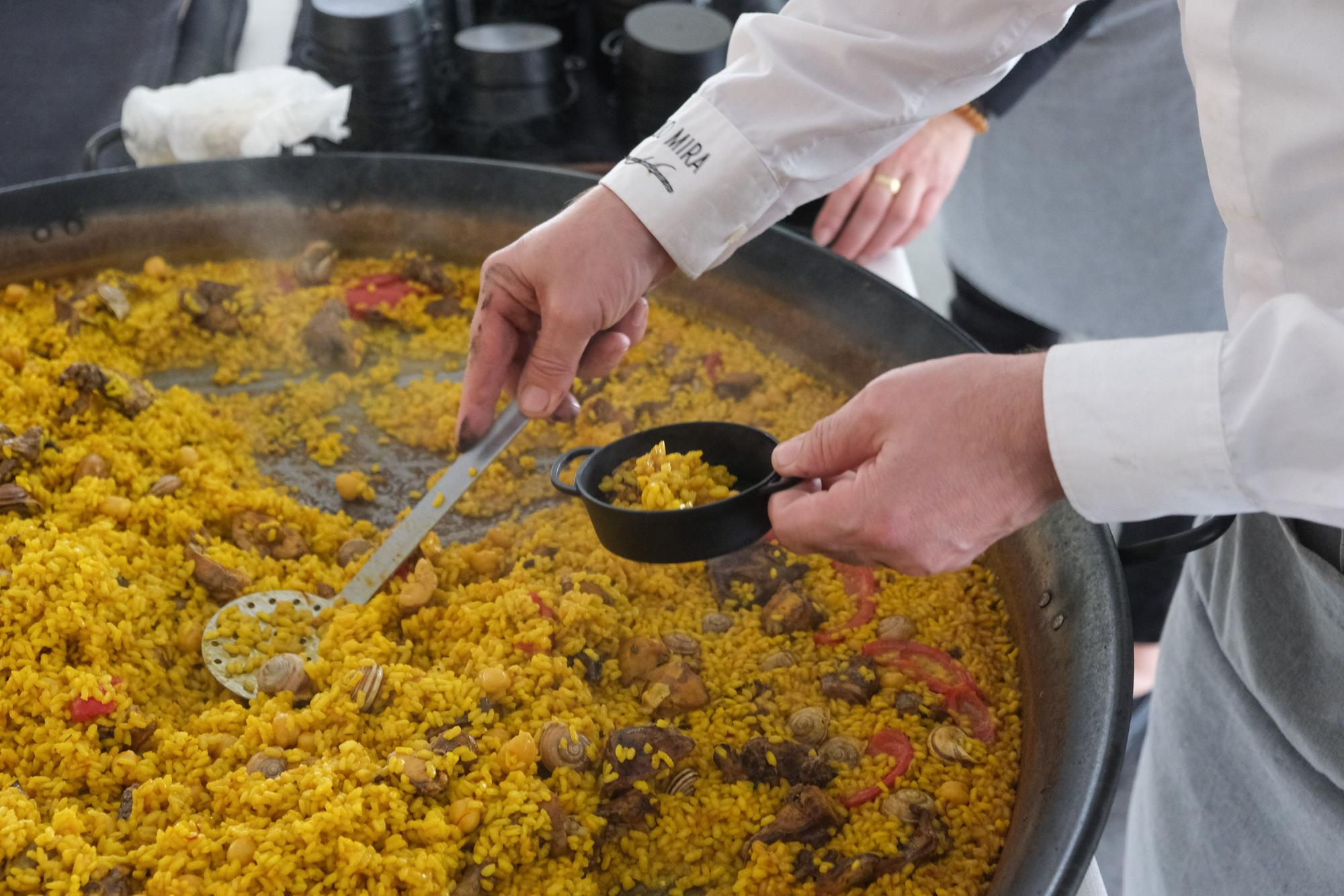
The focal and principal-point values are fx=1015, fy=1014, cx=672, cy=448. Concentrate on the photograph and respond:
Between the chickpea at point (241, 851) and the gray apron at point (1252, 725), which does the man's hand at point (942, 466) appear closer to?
the gray apron at point (1252, 725)

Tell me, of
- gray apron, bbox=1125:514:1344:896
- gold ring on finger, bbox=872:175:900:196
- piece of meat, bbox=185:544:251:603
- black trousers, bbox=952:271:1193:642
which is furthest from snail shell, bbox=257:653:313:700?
black trousers, bbox=952:271:1193:642

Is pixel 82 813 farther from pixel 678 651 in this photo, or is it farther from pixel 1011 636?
pixel 1011 636

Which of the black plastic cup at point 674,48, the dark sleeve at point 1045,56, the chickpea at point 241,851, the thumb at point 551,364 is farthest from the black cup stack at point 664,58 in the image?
the chickpea at point 241,851

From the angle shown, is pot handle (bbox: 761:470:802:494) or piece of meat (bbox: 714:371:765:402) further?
piece of meat (bbox: 714:371:765:402)

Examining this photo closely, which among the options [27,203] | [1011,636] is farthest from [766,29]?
[27,203]

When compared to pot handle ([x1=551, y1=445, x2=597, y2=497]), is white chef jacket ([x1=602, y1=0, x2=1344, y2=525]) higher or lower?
higher

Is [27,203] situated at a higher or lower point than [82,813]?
higher

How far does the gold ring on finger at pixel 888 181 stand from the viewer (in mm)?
1925

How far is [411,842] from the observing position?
110 centimetres

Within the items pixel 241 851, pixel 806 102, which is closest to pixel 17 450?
pixel 241 851

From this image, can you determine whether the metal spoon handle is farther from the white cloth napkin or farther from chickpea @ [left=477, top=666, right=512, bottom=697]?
the white cloth napkin

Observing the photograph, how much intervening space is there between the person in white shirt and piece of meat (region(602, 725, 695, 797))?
0.32 meters

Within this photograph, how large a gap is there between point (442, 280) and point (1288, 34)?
1.48 meters

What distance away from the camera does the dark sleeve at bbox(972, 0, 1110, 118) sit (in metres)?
1.84
